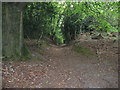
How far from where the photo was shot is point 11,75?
454cm

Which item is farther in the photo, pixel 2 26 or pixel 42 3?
pixel 42 3

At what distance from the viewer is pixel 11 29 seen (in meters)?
5.94

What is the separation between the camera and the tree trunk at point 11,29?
5828 millimetres

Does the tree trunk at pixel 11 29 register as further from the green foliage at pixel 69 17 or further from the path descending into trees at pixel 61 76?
the green foliage at pixel 69 17

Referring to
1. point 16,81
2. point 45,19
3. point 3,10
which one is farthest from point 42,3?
point 16,81

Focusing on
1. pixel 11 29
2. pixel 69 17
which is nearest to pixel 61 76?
pixel 11 29

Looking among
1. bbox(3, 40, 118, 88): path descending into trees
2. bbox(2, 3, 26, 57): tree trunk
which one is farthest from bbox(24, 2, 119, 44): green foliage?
bbox(2, 3, 26, 57): tree trunk

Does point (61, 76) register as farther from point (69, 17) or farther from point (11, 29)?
point (69, 17)

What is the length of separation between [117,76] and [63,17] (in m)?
8.98

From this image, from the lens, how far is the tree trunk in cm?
583

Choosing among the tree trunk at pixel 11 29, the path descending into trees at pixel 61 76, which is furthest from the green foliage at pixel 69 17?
the tree trunk at pixel 11 29

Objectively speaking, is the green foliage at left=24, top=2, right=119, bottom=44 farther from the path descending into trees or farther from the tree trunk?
the tree trunk

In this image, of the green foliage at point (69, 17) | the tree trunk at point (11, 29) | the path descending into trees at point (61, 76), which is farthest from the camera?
the green foliage at point (69, 17)

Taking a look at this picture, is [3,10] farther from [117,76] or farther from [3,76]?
[117,76]
